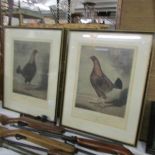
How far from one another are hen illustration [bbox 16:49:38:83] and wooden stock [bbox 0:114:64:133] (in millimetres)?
173

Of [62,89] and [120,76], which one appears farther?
[62,89]

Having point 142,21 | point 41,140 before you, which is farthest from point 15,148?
point 142,21

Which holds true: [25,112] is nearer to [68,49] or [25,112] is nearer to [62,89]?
[62,89]

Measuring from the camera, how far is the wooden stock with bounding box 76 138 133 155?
626 millimetres

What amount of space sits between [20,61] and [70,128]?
37cm

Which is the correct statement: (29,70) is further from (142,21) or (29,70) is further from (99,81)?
(142,21)

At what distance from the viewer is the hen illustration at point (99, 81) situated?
2.38 ft

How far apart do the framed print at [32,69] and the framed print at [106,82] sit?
69mm

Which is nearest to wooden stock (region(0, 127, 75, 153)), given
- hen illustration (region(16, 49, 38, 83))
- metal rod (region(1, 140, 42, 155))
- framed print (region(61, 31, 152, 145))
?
metal rod (region(1, 140, 42, 155))

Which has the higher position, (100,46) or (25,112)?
(100,46)

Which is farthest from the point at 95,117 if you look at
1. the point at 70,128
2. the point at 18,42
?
the point at 18,42

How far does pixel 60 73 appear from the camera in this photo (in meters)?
0.81

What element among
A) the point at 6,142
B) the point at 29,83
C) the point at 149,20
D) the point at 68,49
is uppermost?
the point at 149,20

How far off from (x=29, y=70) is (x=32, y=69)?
0.02m
